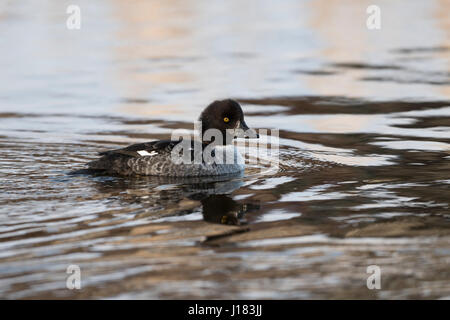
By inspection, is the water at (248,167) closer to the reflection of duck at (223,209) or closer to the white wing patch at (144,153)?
the reflection of duck at (223,209)

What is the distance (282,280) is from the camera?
22.5 feet

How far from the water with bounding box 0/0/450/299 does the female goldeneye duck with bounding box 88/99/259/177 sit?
235 mm

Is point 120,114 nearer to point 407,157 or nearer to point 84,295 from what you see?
point 407,157

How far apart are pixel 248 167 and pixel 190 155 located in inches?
37.4

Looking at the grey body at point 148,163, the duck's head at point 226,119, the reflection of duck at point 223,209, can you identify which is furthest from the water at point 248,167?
the duck's head at point 226,119

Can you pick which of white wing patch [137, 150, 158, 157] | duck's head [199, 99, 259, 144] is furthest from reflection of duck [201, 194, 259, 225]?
duck's head [199, 99, 259, 144]

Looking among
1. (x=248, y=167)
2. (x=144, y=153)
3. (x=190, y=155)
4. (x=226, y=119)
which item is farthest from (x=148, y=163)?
(x=248, y=167)

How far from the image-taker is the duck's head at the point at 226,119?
1098cm

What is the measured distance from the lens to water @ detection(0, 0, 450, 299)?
7078 millimetres

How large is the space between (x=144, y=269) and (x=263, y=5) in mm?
21353

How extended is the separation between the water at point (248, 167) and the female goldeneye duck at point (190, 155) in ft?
A: 0.77

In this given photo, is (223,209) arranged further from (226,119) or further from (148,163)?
(226,119)

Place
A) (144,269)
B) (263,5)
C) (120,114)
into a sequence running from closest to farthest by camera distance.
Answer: (144,269), (120,114), (263,5)

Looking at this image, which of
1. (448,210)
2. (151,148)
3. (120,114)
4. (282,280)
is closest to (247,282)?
(282,280)
